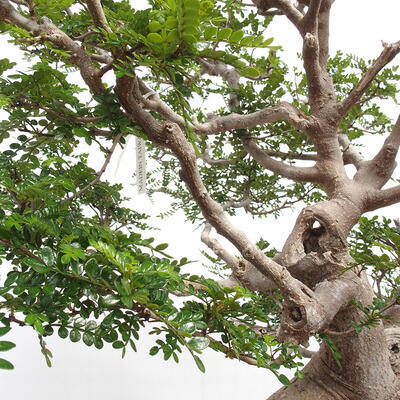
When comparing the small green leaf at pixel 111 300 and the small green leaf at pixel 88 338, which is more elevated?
the small green leaf at pixel 111 300

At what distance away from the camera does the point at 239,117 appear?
5.82ft

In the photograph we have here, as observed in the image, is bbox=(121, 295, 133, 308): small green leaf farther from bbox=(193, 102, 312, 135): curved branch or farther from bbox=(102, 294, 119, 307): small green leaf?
bbox=(193, 102, 312, 135): curved branch

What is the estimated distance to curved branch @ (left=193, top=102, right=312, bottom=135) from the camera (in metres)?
1.74

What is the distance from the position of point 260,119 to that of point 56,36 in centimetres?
98

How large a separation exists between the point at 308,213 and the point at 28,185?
3.63 ft

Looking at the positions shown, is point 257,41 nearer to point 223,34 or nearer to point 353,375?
point 223,34

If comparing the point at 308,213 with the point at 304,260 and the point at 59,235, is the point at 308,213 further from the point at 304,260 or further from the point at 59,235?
the point at 59,235

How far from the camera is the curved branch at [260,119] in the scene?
68.6 inches

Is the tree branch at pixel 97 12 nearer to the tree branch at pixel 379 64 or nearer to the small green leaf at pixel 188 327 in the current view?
the small green leaf at pixel 188 327

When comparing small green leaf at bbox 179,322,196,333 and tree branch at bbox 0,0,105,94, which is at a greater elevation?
tree branch at bbox 0,0,105,94

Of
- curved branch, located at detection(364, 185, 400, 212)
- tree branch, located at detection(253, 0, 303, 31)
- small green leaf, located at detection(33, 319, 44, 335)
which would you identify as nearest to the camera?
small green leaf, located at detection(33, 319, 44, 335)

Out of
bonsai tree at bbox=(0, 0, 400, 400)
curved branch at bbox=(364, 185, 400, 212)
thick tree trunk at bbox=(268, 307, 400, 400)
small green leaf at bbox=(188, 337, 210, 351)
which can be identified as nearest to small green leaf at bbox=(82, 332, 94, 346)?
bonsai tree at bbox=(0, 0, 400, 400)

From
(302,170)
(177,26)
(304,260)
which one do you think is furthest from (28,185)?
(302,170)

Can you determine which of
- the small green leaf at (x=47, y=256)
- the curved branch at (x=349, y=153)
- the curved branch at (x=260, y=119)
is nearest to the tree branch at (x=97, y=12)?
the small green leaf at (x=47, y=256)
